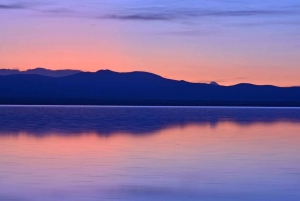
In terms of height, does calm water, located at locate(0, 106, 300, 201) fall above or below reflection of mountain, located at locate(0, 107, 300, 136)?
below

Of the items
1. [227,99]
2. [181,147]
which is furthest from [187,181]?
[227,99]

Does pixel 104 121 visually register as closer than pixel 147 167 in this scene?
No

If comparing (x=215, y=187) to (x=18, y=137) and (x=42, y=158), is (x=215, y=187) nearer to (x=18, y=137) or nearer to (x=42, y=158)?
(x=42, y=158)

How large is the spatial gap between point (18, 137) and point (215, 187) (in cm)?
634

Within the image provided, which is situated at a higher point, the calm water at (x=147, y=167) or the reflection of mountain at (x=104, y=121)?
the reflection of mountain at (x=104, y=121)

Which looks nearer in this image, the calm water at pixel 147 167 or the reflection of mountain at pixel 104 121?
the calm water at pixel 147 167

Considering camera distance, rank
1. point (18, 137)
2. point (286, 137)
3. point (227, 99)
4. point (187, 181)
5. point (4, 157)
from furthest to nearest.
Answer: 1. point (227, 99)
2. point (286, 137)
3. point (18, 137)
4. point (4, 157)
5. point (187, 181)

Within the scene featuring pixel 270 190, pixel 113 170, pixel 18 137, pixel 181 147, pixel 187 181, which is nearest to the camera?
pixel 270 190

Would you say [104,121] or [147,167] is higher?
[104,121]

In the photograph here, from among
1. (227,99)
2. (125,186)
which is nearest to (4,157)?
(125,186)

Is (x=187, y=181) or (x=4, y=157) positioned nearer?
(x=187, y=181)

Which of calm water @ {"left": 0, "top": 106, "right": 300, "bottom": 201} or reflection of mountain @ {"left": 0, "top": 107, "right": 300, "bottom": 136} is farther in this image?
reflection of mountain @ {"left": 0, "top": 107, "right": 300, "bottom": 136}

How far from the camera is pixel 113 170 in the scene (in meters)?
8.48

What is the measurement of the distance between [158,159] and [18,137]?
13.5 ft
